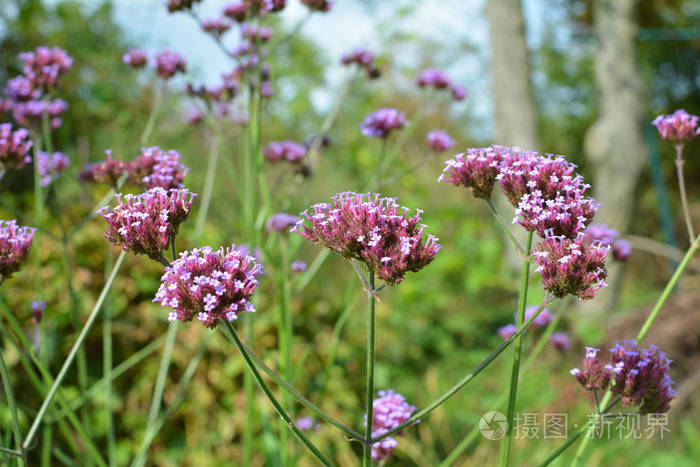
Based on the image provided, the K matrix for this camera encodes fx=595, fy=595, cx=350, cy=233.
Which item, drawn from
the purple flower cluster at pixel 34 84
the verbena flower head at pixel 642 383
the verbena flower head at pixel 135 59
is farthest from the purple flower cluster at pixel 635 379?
the verbena flower head at pixel 135 59

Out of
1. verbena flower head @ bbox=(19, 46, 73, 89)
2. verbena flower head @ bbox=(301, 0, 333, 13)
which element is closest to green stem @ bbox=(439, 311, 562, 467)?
verbena flower head @ bbox=(301, 0, 333, 13)

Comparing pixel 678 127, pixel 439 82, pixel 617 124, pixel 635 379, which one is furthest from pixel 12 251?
pixel 617 124

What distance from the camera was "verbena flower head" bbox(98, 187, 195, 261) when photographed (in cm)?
123

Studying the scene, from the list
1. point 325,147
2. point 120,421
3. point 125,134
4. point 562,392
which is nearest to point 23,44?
point 125,134

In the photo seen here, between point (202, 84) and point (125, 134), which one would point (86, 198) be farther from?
point (202, 84)

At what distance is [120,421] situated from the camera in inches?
149

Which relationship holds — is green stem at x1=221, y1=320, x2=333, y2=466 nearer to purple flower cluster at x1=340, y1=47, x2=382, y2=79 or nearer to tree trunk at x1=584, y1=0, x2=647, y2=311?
purple flower cluster at x1=340, y1=47, x2=382, y2=79

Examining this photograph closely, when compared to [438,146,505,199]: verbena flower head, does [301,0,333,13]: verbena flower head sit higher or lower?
higher

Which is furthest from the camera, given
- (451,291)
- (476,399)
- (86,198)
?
(86,198)

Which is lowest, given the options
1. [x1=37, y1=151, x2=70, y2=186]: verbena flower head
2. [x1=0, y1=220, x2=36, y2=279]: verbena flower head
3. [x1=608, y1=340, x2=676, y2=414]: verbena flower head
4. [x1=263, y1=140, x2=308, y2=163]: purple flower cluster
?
[x1=608, y1=340, x2=676, y2=414]: verbena flower head

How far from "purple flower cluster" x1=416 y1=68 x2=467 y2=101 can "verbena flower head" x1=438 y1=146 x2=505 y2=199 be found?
1773 millimetres

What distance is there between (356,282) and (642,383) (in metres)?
1.65

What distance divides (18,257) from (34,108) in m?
1.15

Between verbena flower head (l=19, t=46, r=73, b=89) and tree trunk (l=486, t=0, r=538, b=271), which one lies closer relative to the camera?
verbena flower head (l=19, t=46, r=73, b=89)
